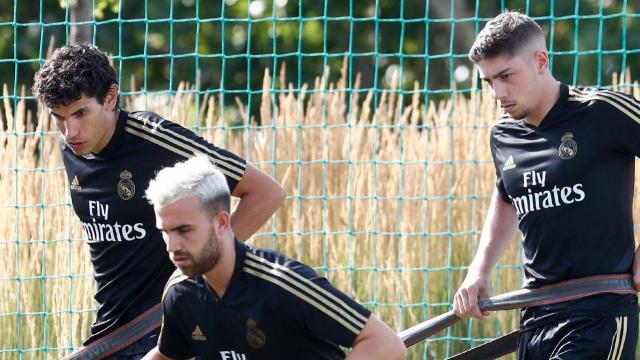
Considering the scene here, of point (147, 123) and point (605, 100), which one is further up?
point (605, 100)

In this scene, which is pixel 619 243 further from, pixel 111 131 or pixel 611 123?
pixel 111 131

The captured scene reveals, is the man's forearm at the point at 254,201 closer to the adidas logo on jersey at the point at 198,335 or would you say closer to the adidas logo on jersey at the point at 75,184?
the adidas logo on jersey at the point at 75,184

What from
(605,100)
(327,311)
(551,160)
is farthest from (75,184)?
(605,100)

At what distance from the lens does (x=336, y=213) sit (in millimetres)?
7441

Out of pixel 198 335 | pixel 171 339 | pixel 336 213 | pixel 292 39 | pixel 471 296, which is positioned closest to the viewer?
pixel 198 335

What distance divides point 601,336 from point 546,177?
1.97ft

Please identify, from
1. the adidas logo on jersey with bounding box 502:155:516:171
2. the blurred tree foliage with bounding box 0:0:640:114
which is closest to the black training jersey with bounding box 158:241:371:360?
the adidas logo on jersey with bounding box 502:155:516:171

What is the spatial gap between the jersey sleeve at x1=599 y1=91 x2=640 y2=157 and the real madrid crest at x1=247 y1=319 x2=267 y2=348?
4.90 ft

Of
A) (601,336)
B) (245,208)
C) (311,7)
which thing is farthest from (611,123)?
(311,7)

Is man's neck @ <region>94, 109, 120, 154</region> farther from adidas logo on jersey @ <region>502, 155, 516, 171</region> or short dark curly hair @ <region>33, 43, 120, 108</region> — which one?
adidas logo on jersey @ <region>502, 155, 516, 171</region>

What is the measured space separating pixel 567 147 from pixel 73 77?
1794 millimetres

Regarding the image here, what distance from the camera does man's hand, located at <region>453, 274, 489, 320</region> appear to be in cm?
495

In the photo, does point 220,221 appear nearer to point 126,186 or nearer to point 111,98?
point 126,186

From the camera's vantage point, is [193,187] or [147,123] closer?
[193,187]
